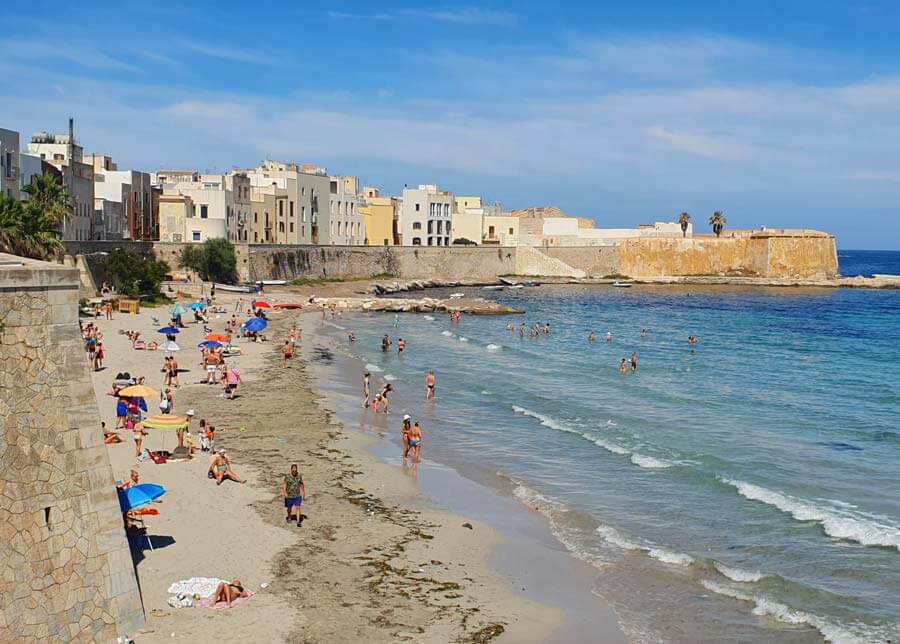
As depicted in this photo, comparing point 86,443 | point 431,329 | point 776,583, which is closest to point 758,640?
point 776,583

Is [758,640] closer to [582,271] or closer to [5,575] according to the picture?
[5,575]

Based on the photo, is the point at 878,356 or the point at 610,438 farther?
the point at 878,356

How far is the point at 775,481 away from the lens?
22531mm

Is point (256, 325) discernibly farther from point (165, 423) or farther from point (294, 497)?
point (294, 497)

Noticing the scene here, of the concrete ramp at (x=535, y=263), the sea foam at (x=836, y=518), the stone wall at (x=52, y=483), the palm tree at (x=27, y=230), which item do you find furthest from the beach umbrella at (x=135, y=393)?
the concrete ramp at (x=535, y=263)

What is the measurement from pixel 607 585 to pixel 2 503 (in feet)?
30.4

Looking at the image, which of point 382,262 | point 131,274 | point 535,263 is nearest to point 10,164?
point 131,274

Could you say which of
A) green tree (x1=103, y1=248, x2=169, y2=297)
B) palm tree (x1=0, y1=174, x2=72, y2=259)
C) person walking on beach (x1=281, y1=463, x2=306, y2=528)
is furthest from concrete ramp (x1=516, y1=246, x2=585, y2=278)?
person walking on beach (x1=281, y1=463, x2=306, y2=528)

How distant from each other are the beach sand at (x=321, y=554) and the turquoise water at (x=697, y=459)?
81.2 inches

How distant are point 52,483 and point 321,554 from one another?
5.79 meters

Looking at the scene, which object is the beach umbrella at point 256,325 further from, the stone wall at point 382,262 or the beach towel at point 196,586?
the beach towel at point 196,586

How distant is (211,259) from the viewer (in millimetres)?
69188

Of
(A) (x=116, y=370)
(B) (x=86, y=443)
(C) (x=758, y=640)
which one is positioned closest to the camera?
(B) (x=86, y=443)

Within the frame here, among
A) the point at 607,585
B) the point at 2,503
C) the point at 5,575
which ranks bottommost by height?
the point at 607,585
